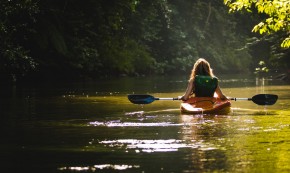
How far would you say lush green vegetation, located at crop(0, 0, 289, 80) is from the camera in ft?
110

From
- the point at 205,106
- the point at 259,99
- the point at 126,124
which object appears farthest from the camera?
the point at 259,99

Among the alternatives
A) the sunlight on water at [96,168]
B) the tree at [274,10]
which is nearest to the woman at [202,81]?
the tree at [274,10]

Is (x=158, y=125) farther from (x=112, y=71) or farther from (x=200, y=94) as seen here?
(x=112, y=71)

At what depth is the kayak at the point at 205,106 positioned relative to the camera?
16047 millimetres

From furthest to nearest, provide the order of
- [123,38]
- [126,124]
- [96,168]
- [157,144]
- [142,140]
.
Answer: [123,38], [126,124], [142,140], [157,144], [96,168]

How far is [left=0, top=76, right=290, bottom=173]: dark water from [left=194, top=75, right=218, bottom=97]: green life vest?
0.79 meters

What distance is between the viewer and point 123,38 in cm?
5166

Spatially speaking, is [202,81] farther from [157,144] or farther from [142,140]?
[157,144]

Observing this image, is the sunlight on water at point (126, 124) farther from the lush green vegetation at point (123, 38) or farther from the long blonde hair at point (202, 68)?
the lush green vegetation at point (123, 38)

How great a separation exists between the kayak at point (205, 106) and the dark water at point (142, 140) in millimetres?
255

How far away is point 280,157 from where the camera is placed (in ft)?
29.9

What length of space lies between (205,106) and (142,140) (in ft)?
18.4

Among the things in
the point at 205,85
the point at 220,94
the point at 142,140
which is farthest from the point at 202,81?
the point at 142,140

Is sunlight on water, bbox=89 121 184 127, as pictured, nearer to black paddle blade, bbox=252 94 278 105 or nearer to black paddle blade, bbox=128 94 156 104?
black paddle blade, bbox=128 94 156 104
